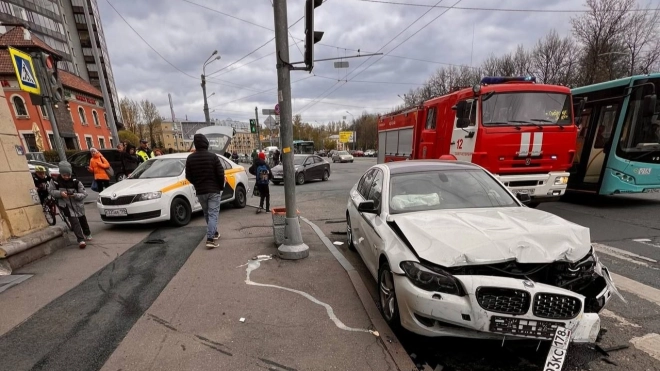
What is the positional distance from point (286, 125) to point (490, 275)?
11.1ft

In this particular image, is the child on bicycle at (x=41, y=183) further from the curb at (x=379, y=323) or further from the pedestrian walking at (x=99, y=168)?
the curb at (x=379, y=323)

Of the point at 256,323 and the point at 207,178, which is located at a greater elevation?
the point at 207,178

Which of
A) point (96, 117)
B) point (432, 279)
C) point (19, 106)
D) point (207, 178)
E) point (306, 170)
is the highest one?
point (19, 106)

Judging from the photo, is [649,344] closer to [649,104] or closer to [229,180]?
[649,104]

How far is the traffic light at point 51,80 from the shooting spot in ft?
21.1

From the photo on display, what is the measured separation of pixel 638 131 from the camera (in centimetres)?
697

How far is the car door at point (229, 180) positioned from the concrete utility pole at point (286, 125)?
13.5ft

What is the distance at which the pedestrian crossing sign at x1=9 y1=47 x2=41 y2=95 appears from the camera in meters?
5.53

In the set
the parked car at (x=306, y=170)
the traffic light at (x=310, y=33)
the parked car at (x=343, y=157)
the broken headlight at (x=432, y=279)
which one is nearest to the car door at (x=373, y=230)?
the broken headlight at (x=432, y=279)

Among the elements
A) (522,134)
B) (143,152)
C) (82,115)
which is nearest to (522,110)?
(522,134)

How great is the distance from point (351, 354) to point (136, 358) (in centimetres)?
182

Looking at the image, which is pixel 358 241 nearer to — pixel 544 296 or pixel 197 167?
pixel 544 296

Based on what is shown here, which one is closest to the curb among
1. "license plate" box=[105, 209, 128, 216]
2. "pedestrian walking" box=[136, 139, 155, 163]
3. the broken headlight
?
the broken headlight

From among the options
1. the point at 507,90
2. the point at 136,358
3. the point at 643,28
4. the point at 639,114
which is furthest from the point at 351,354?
the point at 643,28
